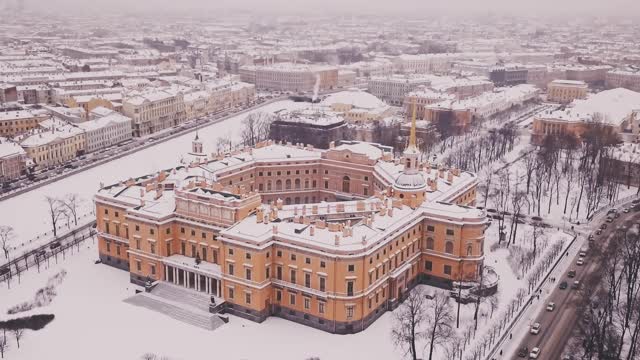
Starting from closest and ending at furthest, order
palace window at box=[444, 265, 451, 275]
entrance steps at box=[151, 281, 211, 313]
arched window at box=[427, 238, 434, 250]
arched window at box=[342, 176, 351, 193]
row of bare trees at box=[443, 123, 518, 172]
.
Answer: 1. entrance steps at box=[151, 281, 211, 313]
2. palace window at box=[444, 265, 451, 275]
3. arched window at box=[427, 238, 434, 250]
4. arched window at box=[342, 176, 351, 193]
5. row of bare trees at box=[443, 123, 518, 172]

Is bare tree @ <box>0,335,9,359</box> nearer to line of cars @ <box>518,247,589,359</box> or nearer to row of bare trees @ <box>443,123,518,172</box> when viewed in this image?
line of cars @ <box>518,247,589,359</box>

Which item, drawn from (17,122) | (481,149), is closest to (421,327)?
(481,149)

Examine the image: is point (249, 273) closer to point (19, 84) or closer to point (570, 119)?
point (570, 119)

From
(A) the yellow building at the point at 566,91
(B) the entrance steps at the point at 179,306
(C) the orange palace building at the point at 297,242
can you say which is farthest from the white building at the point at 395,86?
(B) the entrance steps at the point at 179,306

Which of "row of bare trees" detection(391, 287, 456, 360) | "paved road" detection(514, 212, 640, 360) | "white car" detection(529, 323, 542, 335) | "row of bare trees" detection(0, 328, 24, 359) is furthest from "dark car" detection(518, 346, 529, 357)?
"row of bare trees" detection(0, 328, 24, 359)

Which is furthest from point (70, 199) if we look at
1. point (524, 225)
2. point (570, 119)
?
point (570, 119)

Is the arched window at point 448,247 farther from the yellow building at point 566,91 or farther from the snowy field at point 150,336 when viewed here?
the yellow building at point 566,91
